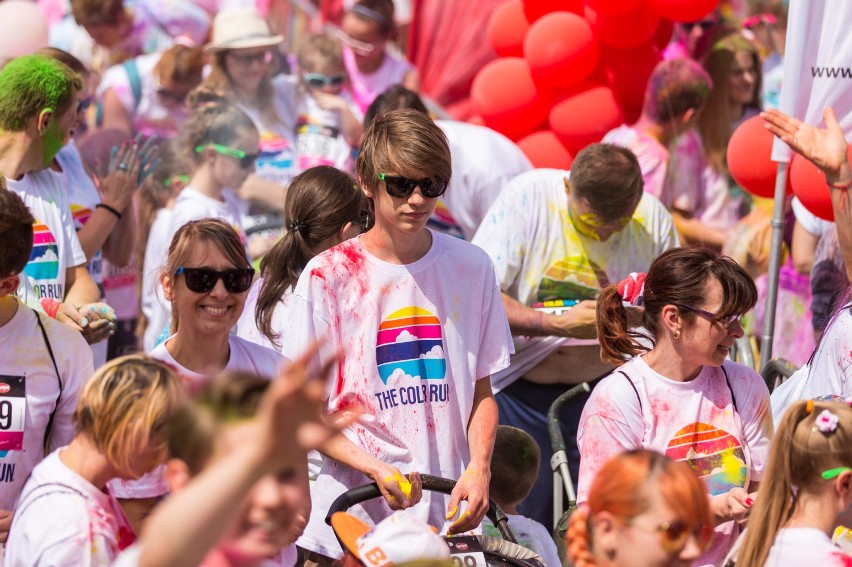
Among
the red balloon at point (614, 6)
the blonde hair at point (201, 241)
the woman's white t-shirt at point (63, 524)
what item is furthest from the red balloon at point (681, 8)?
the woman's white t-shirt at point (63, 524)

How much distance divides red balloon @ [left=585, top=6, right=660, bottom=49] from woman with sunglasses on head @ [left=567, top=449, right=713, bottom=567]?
4.49 meters

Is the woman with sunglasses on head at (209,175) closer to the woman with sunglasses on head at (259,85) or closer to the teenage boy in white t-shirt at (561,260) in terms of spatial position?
the woman with sunglasses on head at (259,85)

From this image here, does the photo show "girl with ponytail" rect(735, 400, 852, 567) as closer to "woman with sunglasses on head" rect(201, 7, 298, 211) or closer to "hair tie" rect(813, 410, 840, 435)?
"hair tie" rect(813, 410, 840, 435)

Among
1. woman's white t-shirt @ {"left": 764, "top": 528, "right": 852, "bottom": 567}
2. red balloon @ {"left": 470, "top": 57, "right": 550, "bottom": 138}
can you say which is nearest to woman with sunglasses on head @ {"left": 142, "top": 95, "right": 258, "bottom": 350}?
red balloon @ {"left": 470, "top": 57, "right": 550, "bottom": 138}

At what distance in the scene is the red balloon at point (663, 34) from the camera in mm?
7652

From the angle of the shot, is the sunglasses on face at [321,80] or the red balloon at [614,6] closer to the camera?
the red balloon at [614,6]

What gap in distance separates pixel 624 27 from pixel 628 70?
284 millimetres

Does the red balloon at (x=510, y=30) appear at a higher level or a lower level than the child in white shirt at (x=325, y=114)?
higher

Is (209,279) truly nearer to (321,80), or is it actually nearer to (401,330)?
(401,330)

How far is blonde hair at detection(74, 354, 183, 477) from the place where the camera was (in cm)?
291

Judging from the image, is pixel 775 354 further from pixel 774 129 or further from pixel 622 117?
pixel 774 129

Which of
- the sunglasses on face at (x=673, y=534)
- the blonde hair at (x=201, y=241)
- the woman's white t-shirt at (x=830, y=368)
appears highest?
the blonde hair at (x=201, y=241)

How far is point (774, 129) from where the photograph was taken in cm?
459

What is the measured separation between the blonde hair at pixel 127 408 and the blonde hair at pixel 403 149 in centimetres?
115
